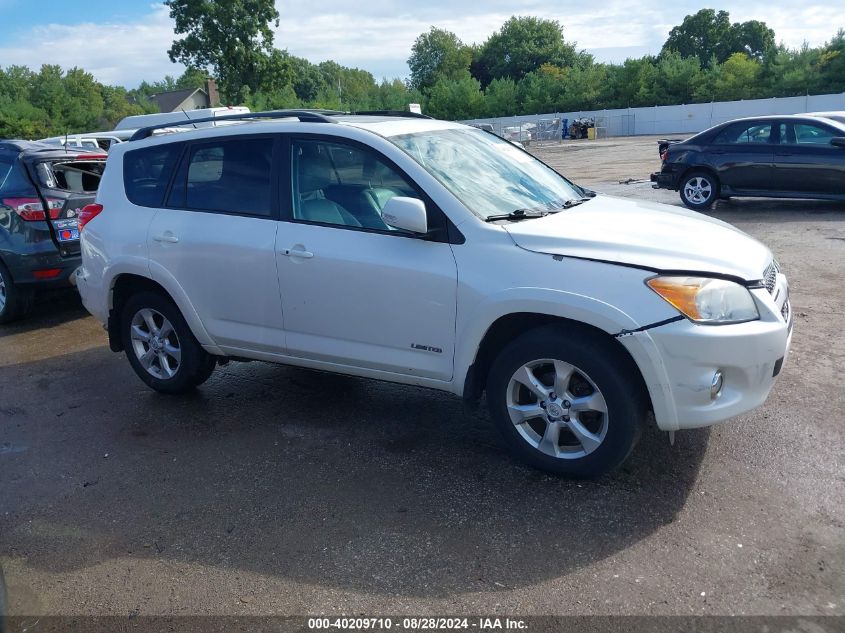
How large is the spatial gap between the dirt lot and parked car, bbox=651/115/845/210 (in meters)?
7.08

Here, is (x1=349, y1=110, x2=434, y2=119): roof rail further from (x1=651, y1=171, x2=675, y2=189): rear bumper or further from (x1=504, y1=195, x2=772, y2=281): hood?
(x1=651, y1=171, x2=675, y2=189): rear bumper

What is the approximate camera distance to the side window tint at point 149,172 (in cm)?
512

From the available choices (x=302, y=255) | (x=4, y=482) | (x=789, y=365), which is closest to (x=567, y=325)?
(x=302, y=255)

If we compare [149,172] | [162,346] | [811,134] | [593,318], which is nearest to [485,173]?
[593,318]

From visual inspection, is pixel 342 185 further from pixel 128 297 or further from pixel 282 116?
pixel 128 297

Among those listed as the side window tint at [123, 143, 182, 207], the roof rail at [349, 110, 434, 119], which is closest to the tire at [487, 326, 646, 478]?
the roof rail at [349, 110, 434, 119]

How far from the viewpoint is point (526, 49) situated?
85.9m

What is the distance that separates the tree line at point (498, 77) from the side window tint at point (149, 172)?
4271 centimetres

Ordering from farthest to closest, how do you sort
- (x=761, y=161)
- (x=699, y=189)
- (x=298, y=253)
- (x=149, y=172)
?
(x=699, y=189)
(x=761, y=161)
(x=149, y=172)
(x=298, y=253)

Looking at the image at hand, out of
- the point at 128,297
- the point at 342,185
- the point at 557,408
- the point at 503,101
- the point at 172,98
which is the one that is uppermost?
the point at 172,98

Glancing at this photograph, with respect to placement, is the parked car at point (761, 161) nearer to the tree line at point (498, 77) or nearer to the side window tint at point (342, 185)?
the side window tint at point (342, 185)

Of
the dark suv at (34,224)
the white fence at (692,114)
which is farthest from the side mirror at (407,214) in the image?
the white fence at (692,114)

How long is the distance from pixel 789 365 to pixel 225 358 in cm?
399

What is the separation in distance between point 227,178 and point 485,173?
168cm
